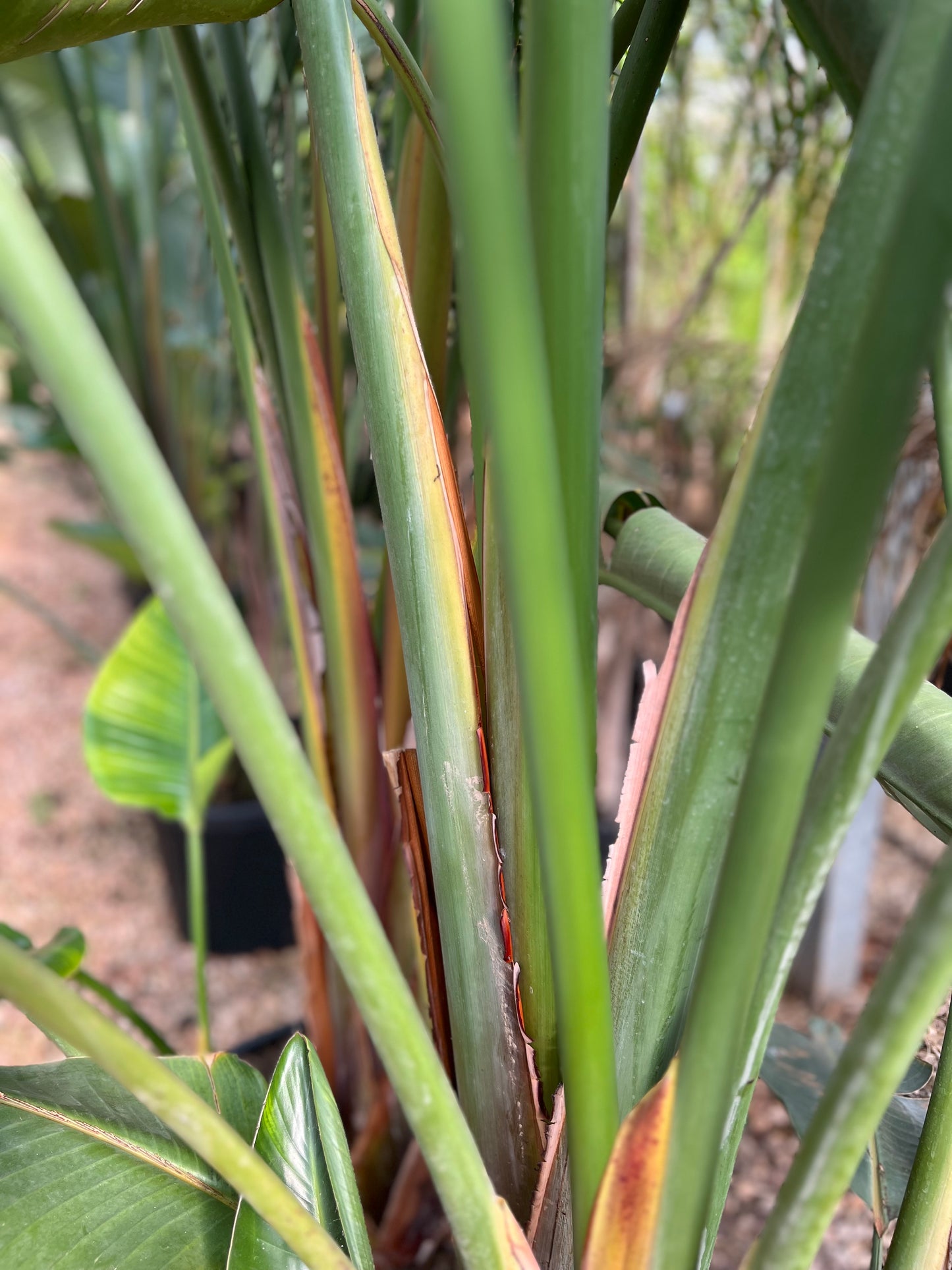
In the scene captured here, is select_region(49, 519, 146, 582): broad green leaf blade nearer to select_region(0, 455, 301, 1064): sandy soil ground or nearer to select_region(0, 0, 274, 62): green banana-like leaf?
select_region(0, 455, 301, 1064): sandy soil ground

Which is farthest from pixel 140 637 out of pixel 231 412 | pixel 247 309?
pixel 231 412

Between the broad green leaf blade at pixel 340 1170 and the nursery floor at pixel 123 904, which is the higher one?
the broad green leaf blade at pixel 340 1170

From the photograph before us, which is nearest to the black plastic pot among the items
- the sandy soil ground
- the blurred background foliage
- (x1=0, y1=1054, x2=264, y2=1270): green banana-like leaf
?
the sandy soil ground

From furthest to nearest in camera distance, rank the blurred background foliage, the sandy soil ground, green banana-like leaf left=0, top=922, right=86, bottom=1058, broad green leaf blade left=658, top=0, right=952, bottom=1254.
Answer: the sandy soil ground
the blurred background foliage
green banana-like leaf left=0, top=922, right=86, bottom=1058
broad green leaf blade left=658, top=0, right=952, bottom=1254

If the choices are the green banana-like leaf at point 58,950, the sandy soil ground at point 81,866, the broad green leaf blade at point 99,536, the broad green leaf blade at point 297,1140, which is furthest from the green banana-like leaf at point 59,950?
the broad green leaf blade at point 99,536

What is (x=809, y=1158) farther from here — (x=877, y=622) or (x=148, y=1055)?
(x=877, y=622)

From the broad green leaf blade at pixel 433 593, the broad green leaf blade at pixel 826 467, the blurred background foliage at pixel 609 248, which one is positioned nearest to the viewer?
the broad green leaf blade at pixel 826 467

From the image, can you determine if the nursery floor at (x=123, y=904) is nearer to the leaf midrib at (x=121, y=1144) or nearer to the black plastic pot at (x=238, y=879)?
the black plastic pot at (x=238, y=879)
